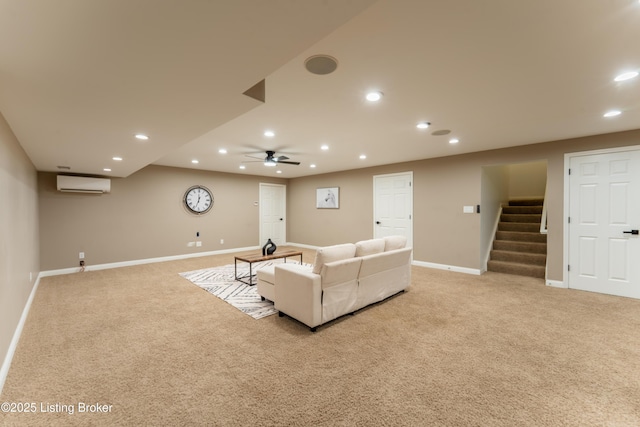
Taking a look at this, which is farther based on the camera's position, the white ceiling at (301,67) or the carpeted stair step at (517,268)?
the carpeted stair step at (517,268)

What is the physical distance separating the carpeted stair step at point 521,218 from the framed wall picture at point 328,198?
3981mm

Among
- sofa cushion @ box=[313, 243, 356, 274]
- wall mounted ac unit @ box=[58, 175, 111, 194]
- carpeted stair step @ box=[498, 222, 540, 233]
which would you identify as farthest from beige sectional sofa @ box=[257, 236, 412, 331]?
wall mounted ac unit @ box=[58, 175, 111, 194]

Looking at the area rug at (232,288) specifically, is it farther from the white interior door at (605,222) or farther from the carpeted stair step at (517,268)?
the white interior door at (605,222)

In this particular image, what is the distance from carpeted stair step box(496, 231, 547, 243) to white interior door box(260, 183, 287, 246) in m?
6.08

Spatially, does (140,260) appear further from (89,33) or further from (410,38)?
(410,38)

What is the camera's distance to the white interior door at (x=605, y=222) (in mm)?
3627

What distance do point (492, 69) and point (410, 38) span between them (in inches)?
33.6

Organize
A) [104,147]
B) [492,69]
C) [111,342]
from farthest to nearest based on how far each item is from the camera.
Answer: [104,147] → [111,342] → [492,69]

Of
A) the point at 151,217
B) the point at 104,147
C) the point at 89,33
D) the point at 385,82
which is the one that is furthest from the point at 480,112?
the point at 151,217

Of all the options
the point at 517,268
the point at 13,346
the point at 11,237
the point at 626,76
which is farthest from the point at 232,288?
the point at 517,268

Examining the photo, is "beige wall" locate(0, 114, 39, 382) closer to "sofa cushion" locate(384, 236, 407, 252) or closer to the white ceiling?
the white ceiling

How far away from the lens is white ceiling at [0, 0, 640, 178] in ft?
3.60

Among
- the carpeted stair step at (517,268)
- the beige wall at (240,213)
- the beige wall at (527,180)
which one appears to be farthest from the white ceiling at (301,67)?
the beige wall at (527,180)

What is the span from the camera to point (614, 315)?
3.08m
